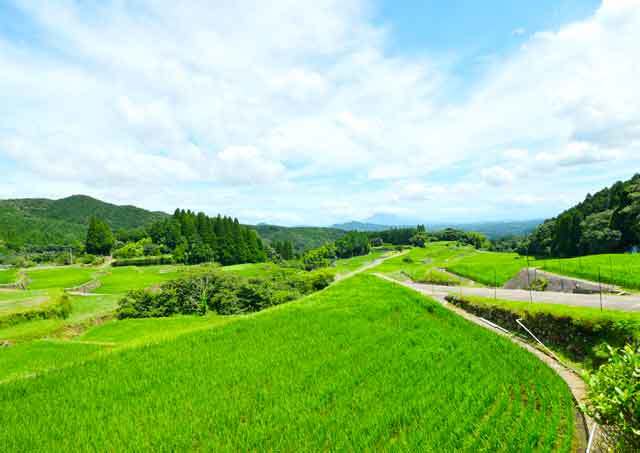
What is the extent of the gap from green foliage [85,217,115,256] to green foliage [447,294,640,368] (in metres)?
87.9

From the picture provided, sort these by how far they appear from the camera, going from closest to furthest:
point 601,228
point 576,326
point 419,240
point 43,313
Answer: point 576,326, point 43,313, point 601,228, point 419,240

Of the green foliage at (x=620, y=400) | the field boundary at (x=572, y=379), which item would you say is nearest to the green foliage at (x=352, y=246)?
the field boundary at (x=572, y=379)

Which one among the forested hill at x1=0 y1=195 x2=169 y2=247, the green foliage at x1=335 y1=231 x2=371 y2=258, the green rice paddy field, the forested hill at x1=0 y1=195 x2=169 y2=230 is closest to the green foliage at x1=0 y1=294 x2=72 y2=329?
the green rice paddy field

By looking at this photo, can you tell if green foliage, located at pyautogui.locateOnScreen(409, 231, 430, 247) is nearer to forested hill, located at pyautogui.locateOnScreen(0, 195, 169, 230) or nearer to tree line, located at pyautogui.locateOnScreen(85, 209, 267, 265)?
tree line, located at pyautogui.locateOnScreen(85, 209, 267, 265)

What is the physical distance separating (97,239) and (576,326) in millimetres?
90972

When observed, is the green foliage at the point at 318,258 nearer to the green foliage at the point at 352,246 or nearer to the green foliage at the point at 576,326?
the green foliage at the point at 352,246

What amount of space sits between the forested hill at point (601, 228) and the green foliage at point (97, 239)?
8909 centimetres

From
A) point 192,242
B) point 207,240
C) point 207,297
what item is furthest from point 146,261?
point 207,297

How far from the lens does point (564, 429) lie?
602 cm

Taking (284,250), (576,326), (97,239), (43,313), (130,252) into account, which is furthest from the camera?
(284,250)

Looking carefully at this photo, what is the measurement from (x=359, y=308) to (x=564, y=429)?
9.35 m

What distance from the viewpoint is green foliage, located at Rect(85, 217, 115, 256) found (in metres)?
73.8

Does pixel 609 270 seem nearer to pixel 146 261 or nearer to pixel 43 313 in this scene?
pixel 43 313

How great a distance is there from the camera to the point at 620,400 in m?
4.11
